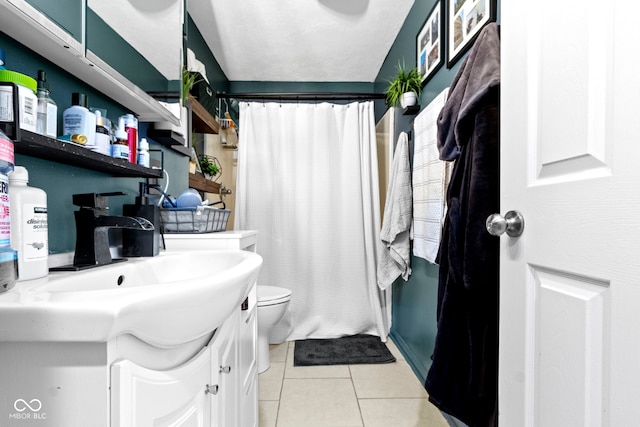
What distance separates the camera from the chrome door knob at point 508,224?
2.67ft

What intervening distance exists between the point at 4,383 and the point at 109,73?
86 centimetres

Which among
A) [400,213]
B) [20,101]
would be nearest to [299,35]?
[400,213]

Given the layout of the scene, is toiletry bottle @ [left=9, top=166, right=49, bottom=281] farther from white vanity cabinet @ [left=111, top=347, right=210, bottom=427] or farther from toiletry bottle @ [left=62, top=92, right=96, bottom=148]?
white vanity cabinet @ [left=111, top=347, right=210, bottom=427]

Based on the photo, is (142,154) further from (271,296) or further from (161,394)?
(271,296)

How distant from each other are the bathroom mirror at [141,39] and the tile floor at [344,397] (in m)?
1.57

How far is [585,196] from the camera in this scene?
2.03ft

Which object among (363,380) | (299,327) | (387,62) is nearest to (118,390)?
(363,380)

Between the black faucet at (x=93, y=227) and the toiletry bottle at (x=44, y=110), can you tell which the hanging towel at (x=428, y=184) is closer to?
the black faucet at (x=93, y=227)

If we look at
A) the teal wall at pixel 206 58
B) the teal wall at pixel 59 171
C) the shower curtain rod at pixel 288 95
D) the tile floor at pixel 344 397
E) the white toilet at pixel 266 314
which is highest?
the teal wall at pixel 206 58

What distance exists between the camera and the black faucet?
2.78 ft

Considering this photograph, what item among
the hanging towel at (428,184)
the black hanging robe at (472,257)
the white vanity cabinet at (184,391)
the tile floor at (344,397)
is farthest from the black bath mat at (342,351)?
the white vanity cabinet at (184,391)

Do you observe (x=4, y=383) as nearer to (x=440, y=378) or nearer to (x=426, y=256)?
(x=440, y=378)

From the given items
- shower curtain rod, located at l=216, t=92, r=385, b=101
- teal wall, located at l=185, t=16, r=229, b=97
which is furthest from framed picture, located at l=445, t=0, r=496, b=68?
teal wall, located at l=185, t=16, r=229, b=97

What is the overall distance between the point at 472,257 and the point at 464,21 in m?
1.12
